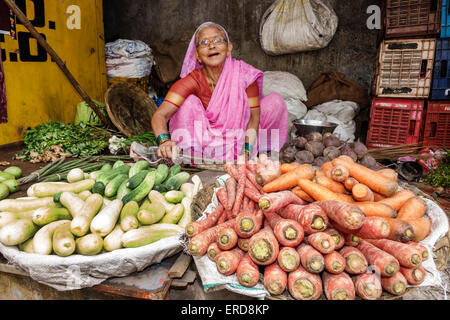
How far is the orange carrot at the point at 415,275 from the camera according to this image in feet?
4.18

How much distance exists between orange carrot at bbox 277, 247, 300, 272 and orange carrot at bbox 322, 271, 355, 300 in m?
0.14

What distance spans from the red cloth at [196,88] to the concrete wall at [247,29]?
2116 mm

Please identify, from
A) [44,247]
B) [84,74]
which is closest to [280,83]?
[84,74]

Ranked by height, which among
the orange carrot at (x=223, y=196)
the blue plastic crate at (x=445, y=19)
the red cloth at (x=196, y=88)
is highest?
the blue plastic crate at (x=445, y=19)

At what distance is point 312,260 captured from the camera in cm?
122


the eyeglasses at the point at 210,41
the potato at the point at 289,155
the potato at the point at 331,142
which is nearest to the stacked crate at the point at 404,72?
the potato at the point at 331,142

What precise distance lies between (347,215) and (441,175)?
9.48 feet

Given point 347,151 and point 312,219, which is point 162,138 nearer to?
point 347,151

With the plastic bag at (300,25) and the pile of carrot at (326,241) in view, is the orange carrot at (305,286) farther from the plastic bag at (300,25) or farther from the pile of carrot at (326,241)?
→ the plastic bag at (300,25)

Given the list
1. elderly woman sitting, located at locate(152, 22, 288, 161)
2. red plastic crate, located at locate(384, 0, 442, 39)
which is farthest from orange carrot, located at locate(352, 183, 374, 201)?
red plastic crate, located at locate(384, 0, 442, 39)

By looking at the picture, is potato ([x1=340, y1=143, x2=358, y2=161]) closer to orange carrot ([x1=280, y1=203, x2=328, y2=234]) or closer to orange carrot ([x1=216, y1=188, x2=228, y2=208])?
orange carrot ([x1=216, y1=188, x2=228, y2=208])

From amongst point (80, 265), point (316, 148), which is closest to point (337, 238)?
point (80, 265)
